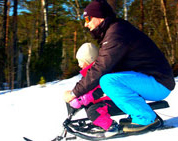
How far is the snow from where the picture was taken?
206 cm

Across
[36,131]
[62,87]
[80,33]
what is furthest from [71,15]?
[36,131]

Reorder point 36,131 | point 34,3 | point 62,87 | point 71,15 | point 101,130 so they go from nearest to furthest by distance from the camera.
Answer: point 101,130
point 36,131
point 62,87
point 34,3
point 71,15

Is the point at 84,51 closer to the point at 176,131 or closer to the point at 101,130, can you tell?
the point at 101,130

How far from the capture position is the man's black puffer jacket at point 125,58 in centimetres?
160

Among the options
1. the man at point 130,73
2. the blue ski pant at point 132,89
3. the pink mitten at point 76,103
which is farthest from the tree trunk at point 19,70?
the blue ski pant at point 132,89

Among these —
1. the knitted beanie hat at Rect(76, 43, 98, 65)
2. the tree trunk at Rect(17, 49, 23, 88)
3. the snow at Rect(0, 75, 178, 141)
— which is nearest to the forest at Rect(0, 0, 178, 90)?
the tree trunk at Rect(17, 49, 23, 88)

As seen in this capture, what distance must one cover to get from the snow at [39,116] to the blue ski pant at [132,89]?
0.59 feet

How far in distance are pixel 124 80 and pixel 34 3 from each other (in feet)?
38.8

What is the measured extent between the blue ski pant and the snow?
179mm

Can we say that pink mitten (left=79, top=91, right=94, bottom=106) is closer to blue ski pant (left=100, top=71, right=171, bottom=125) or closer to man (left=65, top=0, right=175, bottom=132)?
man (left=65, top=0, right=175, bottom=132)

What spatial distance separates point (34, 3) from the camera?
40.3 feet

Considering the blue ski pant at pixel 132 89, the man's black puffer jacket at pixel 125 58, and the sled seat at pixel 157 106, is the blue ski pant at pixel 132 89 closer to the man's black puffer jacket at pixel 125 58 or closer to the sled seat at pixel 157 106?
the man's black puffer jacket at pixel 125 58

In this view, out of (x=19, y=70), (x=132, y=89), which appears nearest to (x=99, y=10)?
(x=132, y=89)

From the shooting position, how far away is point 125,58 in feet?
5.46
